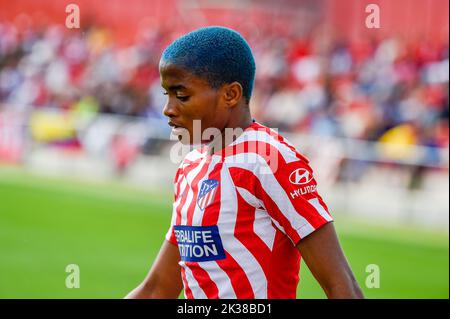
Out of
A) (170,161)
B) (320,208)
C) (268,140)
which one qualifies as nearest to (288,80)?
(170,161)

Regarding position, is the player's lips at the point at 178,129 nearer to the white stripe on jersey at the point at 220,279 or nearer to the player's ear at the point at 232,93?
the player's ear at the point at 232,93

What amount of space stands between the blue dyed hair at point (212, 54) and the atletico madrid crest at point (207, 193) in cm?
A: 39

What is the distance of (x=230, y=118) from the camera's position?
11.8 feet

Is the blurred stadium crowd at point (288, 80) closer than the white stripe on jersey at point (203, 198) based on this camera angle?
No

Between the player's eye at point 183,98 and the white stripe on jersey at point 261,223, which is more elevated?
the player's eye at point 183,98

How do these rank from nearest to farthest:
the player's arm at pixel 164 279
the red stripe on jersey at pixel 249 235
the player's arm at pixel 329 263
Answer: the player's arm at pixel 329 263 → the red stripe on jersey at pixel 249 235 → the player's arm at pixel 164 279

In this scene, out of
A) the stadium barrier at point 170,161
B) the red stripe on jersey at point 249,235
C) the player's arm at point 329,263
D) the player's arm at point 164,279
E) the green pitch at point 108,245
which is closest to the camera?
the player's arm at point 329,263

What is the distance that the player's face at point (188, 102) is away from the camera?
349cm

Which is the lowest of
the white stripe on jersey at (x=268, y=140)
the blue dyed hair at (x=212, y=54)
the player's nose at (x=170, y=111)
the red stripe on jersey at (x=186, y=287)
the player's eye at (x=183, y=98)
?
the red stripe on jersey at (x=186, y=287)

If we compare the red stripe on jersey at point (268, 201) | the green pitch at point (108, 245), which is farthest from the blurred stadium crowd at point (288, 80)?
the red stripe on jersey at point (268, 201)

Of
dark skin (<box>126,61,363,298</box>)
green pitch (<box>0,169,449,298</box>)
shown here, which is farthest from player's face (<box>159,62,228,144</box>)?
green pitch (<box>0,169,449,298</box>)

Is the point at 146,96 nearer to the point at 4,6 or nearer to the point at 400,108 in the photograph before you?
the point at 400,108

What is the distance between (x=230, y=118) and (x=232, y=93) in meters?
0.11

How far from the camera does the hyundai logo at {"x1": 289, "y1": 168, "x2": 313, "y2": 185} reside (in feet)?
10.9
